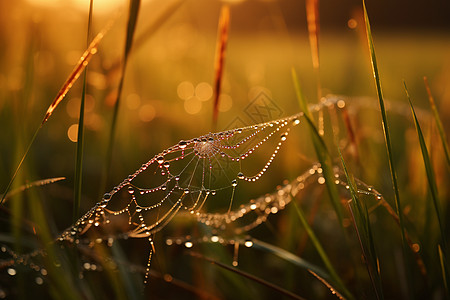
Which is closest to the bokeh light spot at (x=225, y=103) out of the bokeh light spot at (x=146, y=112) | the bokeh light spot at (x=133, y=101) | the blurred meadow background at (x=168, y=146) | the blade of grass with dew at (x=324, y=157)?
the blurred meadow background at (x=168, y=146)

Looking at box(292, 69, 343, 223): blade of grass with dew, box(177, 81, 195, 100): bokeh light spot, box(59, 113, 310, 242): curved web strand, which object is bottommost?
box(59, 113, 310, 242): curved web strand

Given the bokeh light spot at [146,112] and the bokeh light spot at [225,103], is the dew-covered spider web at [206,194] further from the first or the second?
the bokeh light spot at [225,103]

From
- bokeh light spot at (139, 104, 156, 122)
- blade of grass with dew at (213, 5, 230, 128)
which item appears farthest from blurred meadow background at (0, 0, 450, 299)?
blade of grass with dew at (213, 5, 230, 128)

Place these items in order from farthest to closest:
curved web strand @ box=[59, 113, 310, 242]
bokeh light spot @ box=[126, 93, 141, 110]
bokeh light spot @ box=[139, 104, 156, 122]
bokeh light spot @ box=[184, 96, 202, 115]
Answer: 1. bokeh light spot @ box=[184, 96, 202, 115]
2. bokeh light spot @ box=[126, 93, 141, 110]
3. bokeh light spot @ box=[139, 104, 156, 122]
4. curved web strand @ box=[59, 113, 310, 242]

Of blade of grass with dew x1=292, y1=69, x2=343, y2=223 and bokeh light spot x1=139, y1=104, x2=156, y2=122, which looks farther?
bokeh light spot x1=139, y1=104, x2=156, y2=122

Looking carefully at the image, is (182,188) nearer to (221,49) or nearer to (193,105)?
(221,49)

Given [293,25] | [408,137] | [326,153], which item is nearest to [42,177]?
[326,153]

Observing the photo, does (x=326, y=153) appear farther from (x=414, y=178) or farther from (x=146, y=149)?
(x=146, y=149)

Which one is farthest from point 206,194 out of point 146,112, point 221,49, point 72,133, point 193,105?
point 193,105

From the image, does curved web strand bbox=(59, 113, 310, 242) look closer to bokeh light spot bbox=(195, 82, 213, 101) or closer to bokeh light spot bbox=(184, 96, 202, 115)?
bokeh light spot bbox=(184, 96, 202, 115)

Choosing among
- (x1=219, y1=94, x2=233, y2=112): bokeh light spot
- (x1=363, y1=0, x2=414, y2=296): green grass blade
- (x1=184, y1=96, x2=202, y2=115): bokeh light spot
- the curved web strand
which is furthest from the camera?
(x1=219, y1=94, x2=233, y2=112): bokeh light spot
